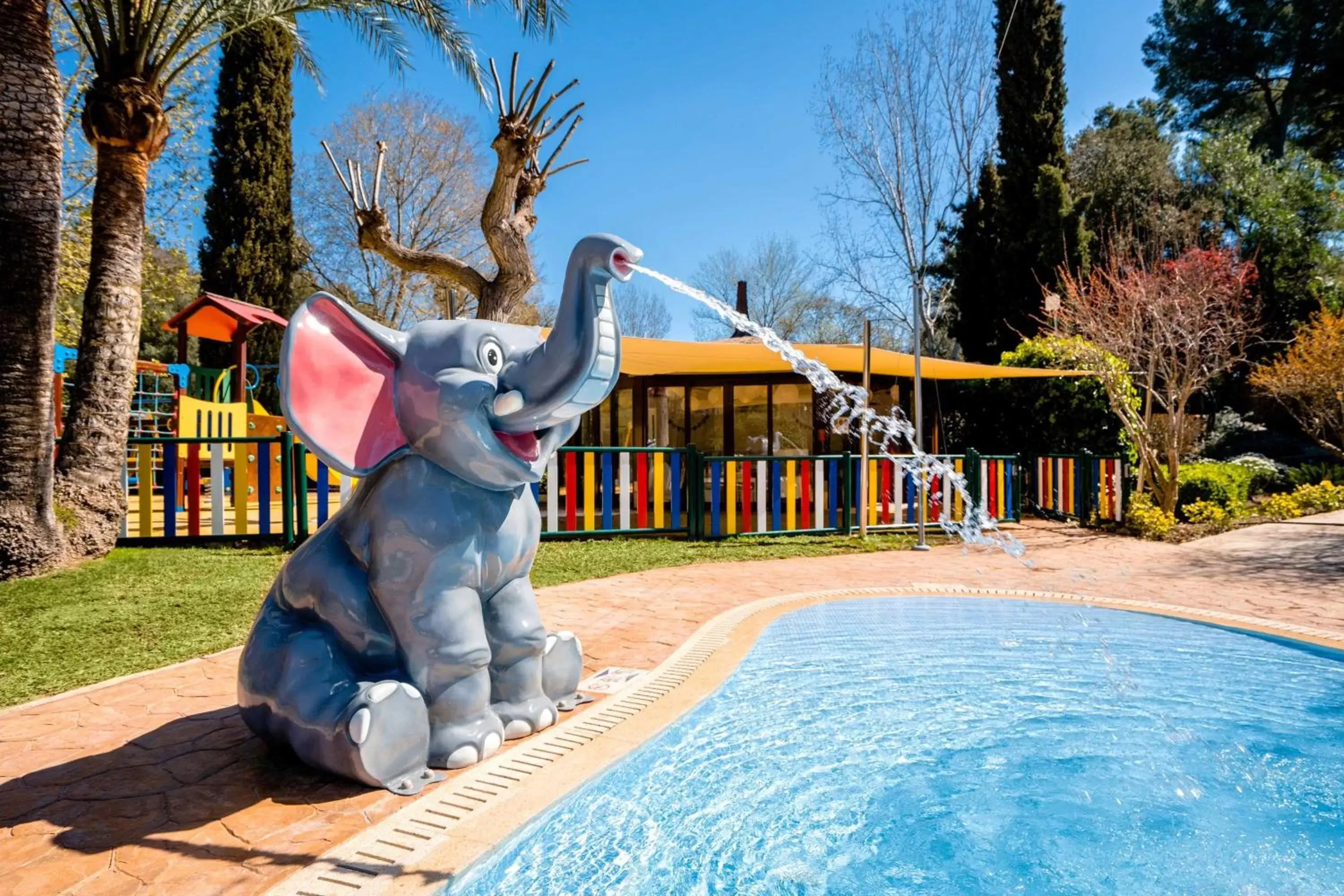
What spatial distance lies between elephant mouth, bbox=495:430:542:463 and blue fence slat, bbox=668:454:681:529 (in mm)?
6957

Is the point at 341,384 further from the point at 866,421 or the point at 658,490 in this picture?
the point at 866,421

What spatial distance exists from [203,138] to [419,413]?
23.9 metres

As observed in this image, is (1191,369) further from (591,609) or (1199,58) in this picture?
(1199,58)

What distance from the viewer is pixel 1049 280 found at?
2123 centimetres

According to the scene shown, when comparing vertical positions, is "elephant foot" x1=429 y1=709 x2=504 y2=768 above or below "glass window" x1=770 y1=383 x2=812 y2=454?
below

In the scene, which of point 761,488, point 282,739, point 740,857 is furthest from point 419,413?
point 761,488

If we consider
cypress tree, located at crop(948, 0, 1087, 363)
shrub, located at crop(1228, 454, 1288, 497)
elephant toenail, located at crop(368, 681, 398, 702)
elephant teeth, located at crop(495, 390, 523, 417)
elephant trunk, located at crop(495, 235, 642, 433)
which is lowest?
elephant toenail, located at crop(368, 681, 398, 702)

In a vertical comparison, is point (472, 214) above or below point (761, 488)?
above

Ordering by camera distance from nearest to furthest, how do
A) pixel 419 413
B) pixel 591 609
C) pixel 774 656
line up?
pixel 419 413, pixel 774 656, pixel 591 609

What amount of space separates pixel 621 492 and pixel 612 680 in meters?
5.69

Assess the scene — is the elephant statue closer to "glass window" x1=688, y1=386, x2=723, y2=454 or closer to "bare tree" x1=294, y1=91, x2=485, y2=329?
"glass window" x1=688, y1=386, x2=723, y2=454

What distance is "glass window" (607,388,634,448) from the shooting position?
1555cm

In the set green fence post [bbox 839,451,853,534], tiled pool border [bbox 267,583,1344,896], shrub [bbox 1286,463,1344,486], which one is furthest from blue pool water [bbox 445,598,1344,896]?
shrub [bbox 1286,463,1344,486]

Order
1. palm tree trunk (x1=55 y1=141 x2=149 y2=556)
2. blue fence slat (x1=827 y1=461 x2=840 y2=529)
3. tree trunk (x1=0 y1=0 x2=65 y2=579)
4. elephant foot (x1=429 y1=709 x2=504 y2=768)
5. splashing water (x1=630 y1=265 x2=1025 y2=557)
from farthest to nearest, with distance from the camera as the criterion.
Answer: blue fence slat (x1=827 y1=461 x2=840 y2=529) → palm tree trunk (x1=55 y1=141 x2=149 y2=556) → tree trunk (x1=0 y1=0 x2=65 y2=579) → splashing water (x1=630 y1=265 x2=1025 y2=557) → elephant foot (x1=429 y1=709 x2=504 y2=768)
